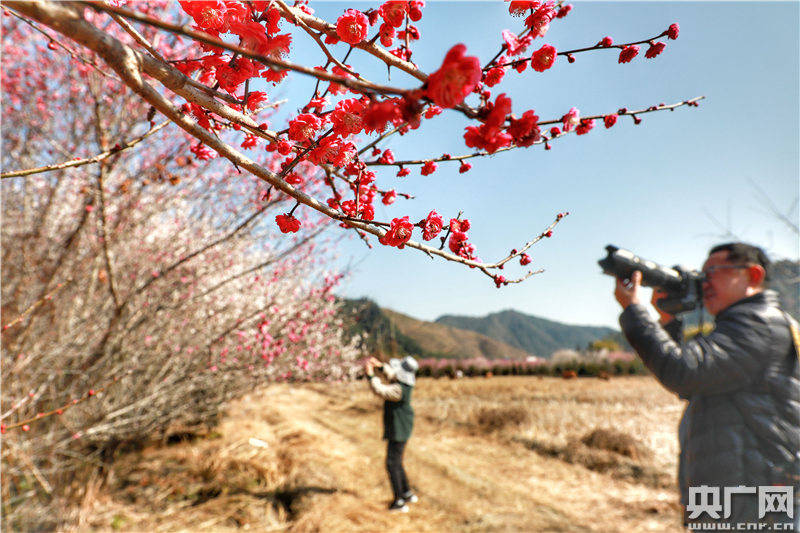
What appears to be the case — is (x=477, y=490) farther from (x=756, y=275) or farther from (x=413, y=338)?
(x=413, y=338)

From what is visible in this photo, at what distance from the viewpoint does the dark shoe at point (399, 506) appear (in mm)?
4137

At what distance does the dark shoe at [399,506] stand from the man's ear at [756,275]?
12.1 ft

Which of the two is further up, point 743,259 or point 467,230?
point 743,259

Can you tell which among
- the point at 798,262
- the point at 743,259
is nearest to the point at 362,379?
the point at 798,262

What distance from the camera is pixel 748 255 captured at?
6.57 feet

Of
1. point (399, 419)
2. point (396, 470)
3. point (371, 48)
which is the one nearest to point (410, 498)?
point (396, 470)

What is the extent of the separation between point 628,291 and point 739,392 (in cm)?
62

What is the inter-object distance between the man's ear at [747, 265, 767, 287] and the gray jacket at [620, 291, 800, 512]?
0.34ft

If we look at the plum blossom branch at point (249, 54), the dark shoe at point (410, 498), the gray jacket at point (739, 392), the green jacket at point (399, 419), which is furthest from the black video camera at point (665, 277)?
the dark shoe at point (410, 498)

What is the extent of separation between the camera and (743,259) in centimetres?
201

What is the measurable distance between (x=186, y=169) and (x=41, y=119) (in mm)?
1898

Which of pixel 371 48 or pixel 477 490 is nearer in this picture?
pixel 371 48

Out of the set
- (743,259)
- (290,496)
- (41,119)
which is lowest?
(290,496)

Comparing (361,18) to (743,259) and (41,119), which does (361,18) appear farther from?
(41,119)
